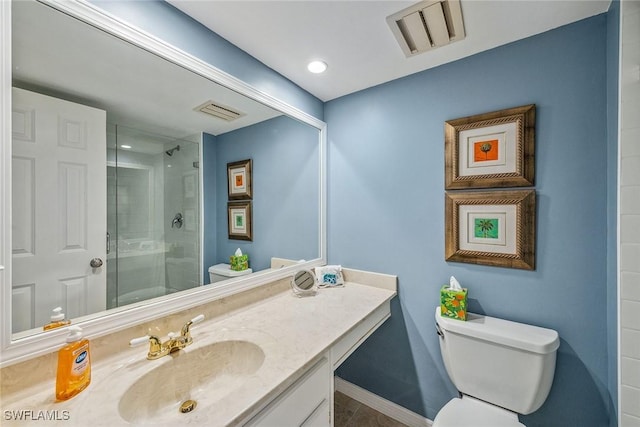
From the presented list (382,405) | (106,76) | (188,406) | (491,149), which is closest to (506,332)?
(491,149)

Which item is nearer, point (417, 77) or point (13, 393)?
point (13, 393)

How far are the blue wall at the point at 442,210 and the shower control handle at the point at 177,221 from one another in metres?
1.04

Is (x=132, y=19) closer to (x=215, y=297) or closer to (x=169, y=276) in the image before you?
(x=169, y=276)

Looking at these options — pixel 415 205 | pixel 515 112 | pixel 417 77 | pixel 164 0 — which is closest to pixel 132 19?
pixel 164 0

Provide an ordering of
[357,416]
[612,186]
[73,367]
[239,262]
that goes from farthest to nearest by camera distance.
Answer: [357,416] < [239,262] < [612,186] < [73,367]

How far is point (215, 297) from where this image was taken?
3.97 feet

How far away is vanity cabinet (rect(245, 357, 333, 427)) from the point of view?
2.50 ft

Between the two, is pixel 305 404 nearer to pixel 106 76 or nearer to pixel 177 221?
pixel 177 221

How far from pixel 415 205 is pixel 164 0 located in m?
1.55

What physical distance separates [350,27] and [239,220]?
1.13 metres

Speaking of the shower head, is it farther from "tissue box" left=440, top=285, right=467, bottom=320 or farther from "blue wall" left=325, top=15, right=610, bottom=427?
"tissue box" left=440, top=285, right=467, bottom=320

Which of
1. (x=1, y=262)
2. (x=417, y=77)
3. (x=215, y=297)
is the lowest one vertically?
(x=215, y=297)

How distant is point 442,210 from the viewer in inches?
56.8

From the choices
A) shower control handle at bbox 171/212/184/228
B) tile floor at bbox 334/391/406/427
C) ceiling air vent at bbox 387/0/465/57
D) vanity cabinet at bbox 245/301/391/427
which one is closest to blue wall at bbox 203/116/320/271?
shower control handle at bbox 171/212/184/228
